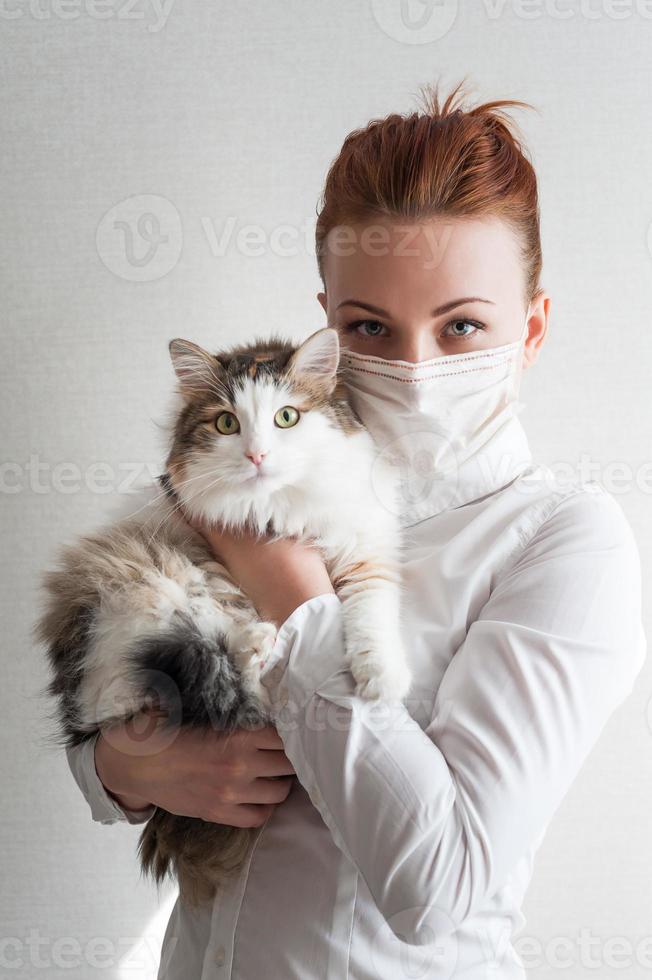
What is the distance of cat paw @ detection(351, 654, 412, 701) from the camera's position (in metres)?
1.22

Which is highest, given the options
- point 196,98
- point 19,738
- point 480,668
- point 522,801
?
point 196,98

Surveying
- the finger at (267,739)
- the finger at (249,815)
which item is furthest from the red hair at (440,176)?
the finger at (249,815)

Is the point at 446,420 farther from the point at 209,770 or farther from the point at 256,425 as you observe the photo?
the point at 209,770

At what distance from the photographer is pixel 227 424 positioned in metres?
1.59

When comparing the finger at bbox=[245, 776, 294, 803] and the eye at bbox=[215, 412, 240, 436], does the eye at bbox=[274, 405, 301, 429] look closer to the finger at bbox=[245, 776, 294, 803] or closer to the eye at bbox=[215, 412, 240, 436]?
the eye at bbox=[215, 412, 240, 436]

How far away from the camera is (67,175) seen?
7.41 feet

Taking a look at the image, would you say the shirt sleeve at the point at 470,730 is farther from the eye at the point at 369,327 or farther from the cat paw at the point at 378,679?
the eye at the point at 369,327

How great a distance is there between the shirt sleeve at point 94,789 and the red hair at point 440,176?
115cm

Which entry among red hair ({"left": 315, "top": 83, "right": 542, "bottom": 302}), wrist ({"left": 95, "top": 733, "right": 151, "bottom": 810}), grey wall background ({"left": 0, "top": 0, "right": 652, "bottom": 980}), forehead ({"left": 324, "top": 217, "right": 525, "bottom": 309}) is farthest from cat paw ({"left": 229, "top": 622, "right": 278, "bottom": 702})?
grey wall background ({"left": 0, "top": 0, "right": 652, "bottom": 980})

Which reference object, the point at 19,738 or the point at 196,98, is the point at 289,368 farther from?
the point at 19,738

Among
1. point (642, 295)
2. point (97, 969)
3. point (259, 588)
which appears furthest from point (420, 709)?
point (97, 969)

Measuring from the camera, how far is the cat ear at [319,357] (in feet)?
5.02

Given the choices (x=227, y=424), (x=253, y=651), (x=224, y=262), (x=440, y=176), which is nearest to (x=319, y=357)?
(x=227, y=424)

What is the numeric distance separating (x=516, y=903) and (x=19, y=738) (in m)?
1.57
